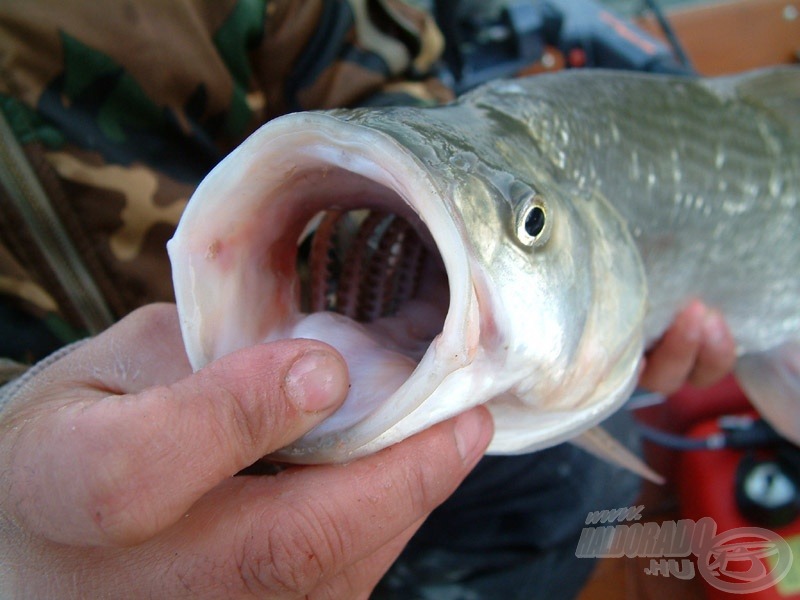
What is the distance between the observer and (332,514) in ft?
1.84

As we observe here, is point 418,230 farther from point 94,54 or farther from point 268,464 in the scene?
point 94,54

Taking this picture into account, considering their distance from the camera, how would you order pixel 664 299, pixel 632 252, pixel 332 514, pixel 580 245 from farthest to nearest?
pixel 664 299 < pixel 632 252 < pixel 580 245 < pixel 332 514

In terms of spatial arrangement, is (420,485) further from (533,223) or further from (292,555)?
(533,223)

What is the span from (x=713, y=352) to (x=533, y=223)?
2.97 feet

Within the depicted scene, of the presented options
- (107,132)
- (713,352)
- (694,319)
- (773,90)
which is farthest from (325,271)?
(773,90)

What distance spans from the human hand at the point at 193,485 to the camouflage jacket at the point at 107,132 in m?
0.45

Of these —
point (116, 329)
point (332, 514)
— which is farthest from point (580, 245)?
point (116, 329)

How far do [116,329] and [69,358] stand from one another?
58 mm

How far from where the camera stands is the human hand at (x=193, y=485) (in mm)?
467

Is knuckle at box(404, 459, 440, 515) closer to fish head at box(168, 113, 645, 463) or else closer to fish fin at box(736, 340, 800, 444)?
fish head at box(168, 113, 645, 463)

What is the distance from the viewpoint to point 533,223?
2.20 feet

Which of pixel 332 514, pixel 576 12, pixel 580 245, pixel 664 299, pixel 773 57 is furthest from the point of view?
pixel 773 57

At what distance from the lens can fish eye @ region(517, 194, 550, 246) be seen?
A: 0.65 metres

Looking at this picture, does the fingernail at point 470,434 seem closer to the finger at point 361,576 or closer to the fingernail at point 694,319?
the finger at point 361,576
